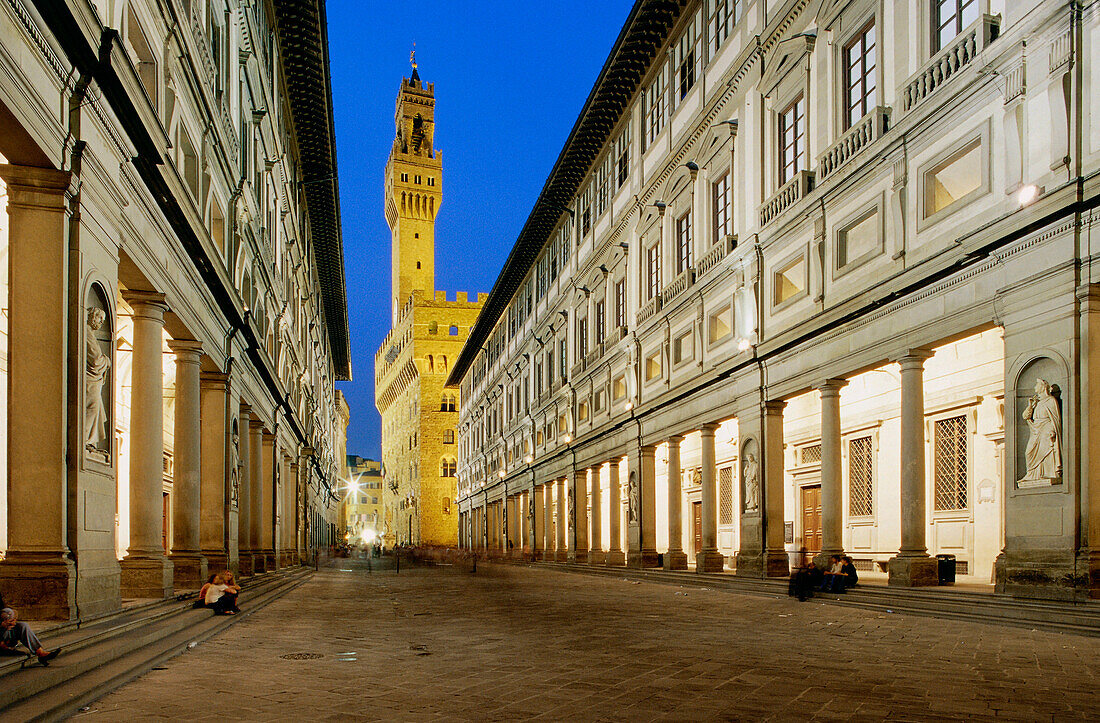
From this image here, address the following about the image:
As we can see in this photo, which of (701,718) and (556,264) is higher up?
(556,264)

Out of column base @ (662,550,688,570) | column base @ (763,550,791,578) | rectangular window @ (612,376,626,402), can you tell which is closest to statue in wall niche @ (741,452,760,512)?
column base @ (763,550,791,578)

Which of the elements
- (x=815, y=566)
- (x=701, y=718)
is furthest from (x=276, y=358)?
(x=701, y=718)

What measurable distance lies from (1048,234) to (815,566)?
326 inches

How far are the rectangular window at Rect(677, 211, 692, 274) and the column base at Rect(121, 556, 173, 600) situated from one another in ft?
60.5

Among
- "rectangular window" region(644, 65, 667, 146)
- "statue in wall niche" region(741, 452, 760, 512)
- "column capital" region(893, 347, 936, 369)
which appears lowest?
"statue in wall niche" region(741, 452, 760, 512)

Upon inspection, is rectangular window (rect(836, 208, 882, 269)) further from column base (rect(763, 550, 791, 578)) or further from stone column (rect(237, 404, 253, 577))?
stone column (rect(237, 404, 253, 577))

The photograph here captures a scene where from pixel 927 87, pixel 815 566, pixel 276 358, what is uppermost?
pixel 927 87

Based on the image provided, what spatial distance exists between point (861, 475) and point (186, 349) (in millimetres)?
17960

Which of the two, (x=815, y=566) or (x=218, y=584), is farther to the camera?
(x=815, y=566)

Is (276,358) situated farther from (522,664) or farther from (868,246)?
(522,664)

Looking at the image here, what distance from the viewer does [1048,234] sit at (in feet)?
44.7

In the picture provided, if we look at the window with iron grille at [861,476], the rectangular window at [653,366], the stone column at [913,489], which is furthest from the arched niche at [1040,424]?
the rectangular window at [653,366]

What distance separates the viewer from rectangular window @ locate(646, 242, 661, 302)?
104ft

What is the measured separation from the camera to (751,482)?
937 inches
